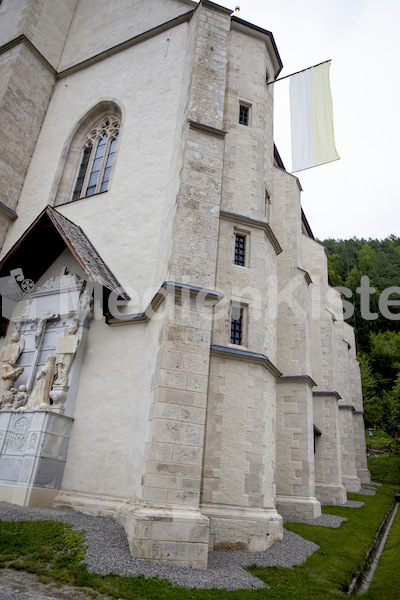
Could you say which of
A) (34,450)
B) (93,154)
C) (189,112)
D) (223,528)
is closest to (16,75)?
(93,154)

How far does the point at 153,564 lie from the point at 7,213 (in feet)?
40.9

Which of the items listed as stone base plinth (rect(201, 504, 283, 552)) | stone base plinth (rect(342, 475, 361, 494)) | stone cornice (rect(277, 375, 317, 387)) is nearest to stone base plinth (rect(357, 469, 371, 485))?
stone base plinth (rect(342, 475, 361, 494))

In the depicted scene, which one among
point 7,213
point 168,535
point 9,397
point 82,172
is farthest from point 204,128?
point 168,535

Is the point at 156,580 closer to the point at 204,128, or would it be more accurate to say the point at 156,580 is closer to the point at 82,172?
the point at 204,128

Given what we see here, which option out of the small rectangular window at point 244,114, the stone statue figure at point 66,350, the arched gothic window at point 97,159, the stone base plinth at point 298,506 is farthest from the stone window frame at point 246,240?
the stone base plinth at point 298,506

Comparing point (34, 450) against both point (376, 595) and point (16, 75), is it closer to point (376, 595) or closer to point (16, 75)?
point (376, 595)

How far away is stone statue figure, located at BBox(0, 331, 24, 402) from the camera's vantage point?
449 inches

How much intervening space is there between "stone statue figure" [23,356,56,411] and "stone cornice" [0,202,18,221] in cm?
669

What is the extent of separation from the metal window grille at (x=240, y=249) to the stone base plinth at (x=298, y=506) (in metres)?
7.39

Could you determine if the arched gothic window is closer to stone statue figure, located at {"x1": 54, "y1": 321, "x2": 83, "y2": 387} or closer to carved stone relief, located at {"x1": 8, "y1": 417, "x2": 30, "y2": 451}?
stone statue figure, located at {"x1": 54, "y1": 321, "x2": 83, "y2": 387}

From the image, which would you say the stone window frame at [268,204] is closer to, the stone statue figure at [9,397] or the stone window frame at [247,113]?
the stone window frame at [247,113]

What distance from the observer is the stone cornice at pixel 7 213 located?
49.0 ft

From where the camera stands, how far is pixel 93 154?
629 inches

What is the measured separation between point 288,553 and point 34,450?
572cm
